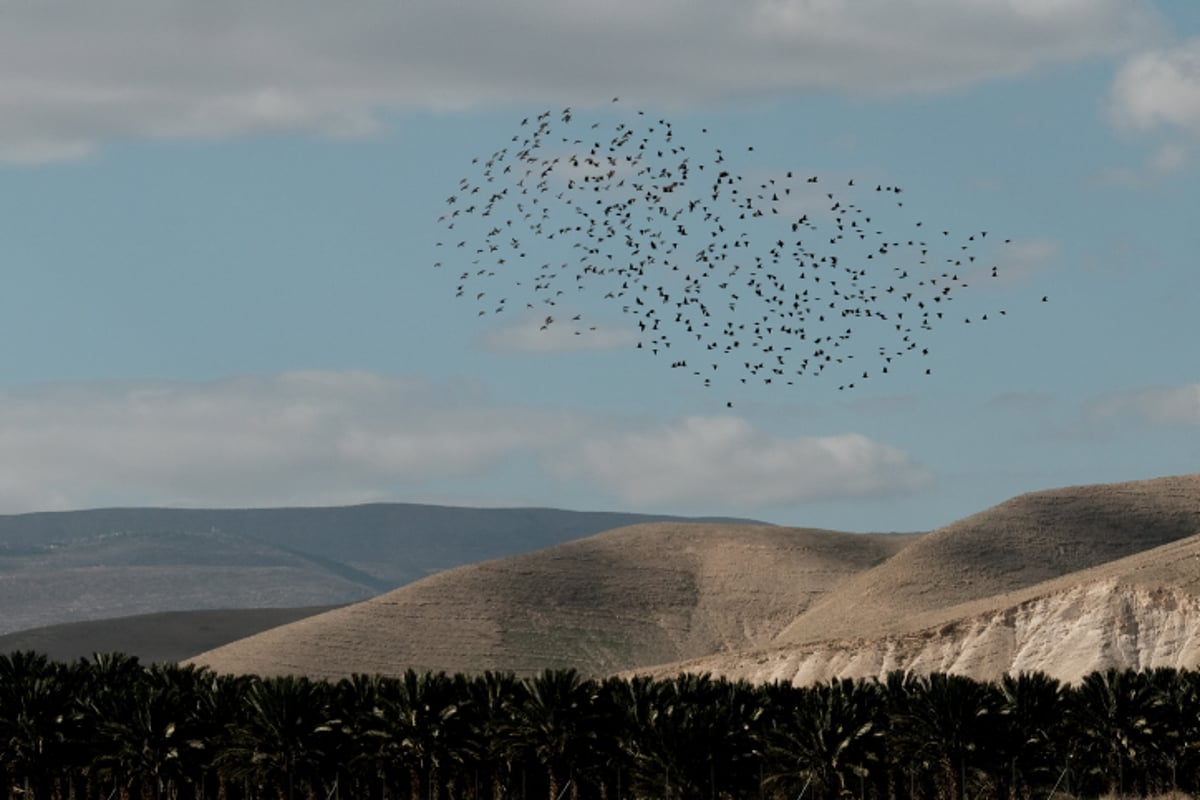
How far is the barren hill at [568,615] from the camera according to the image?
163 meters

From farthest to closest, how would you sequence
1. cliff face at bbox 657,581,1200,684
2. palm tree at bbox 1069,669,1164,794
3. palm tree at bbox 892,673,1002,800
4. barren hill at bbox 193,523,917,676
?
barren hill at bbox 193,523,917,676
cliff face at bbox 657,581,1200,684
palm tree at bbox 1069,669,1164,794
palm tree at bbox 892,673,1002,800

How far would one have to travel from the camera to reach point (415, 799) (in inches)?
2450

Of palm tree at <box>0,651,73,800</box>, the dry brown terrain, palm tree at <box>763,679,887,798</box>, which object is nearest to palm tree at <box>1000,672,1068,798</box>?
palm tree at <box>763,679,887,798</box>

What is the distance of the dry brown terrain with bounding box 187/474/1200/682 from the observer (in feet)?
391

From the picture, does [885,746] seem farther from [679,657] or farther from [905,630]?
[679,657]

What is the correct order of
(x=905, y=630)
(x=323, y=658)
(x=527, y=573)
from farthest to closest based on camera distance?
(x=527, y=573), (x=323, y=658), (x=905, y=630)

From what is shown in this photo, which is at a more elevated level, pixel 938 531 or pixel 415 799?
pixel 938 531

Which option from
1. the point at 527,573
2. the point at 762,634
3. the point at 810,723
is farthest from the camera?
the point at 527,573

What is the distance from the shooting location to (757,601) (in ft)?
596

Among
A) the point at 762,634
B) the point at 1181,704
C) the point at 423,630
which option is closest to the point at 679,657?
the point at 762,634

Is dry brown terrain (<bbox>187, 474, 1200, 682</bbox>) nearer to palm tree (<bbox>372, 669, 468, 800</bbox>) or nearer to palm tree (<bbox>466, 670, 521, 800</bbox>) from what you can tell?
palm tree (<bbox>466, 670, 521, 800</bbox>)

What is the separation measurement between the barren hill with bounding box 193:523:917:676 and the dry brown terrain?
0.26m

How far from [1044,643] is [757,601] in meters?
74.5

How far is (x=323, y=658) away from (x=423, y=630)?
38.6ft
